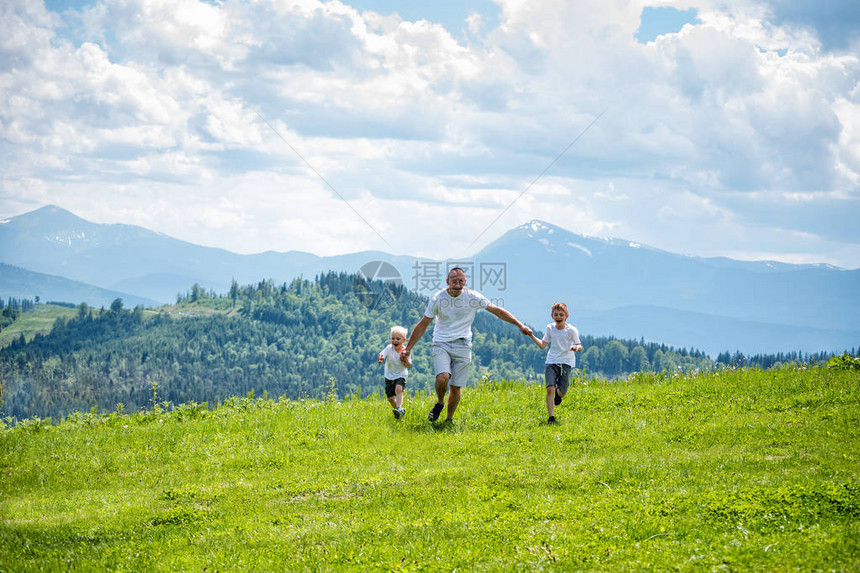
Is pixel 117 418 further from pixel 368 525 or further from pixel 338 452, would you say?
pixel 368 525

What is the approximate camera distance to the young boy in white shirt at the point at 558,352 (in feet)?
46.5

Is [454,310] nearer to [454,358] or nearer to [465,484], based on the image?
[454,358]

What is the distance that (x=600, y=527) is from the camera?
7797 mm

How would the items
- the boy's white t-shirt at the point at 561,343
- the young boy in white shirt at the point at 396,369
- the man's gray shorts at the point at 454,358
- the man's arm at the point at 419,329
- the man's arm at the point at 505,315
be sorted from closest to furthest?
the man's arm at the point at 505,315, the man's arm at the point at 419,329, the man's gray shorts at the point at 454,358, the boy's white t-shirt at the point at 561,343, the young boy in white shirt at the point at 396,369

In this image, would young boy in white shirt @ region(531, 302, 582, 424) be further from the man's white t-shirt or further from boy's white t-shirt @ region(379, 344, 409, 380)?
boy's white t-shirt @ region(379, 344, 409, 380)

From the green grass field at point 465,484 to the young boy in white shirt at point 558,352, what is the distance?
648mm

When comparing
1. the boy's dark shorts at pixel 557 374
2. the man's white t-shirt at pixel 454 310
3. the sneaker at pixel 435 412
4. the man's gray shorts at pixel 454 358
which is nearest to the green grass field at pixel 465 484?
the sneaker at pixel 435 412

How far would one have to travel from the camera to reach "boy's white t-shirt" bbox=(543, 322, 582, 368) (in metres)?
14.3

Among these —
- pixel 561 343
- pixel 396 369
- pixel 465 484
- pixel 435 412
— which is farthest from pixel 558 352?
pixel 465 484

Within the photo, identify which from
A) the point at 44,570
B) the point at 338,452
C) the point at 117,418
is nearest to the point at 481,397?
the point at 338,452

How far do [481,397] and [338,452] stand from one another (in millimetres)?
4696

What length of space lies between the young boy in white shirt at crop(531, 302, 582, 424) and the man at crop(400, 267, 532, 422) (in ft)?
3.19

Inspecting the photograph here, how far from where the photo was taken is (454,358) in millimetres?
13984

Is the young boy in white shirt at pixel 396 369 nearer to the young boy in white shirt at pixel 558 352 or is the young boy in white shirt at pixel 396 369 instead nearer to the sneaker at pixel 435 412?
the sneaker at pixel 435 412
